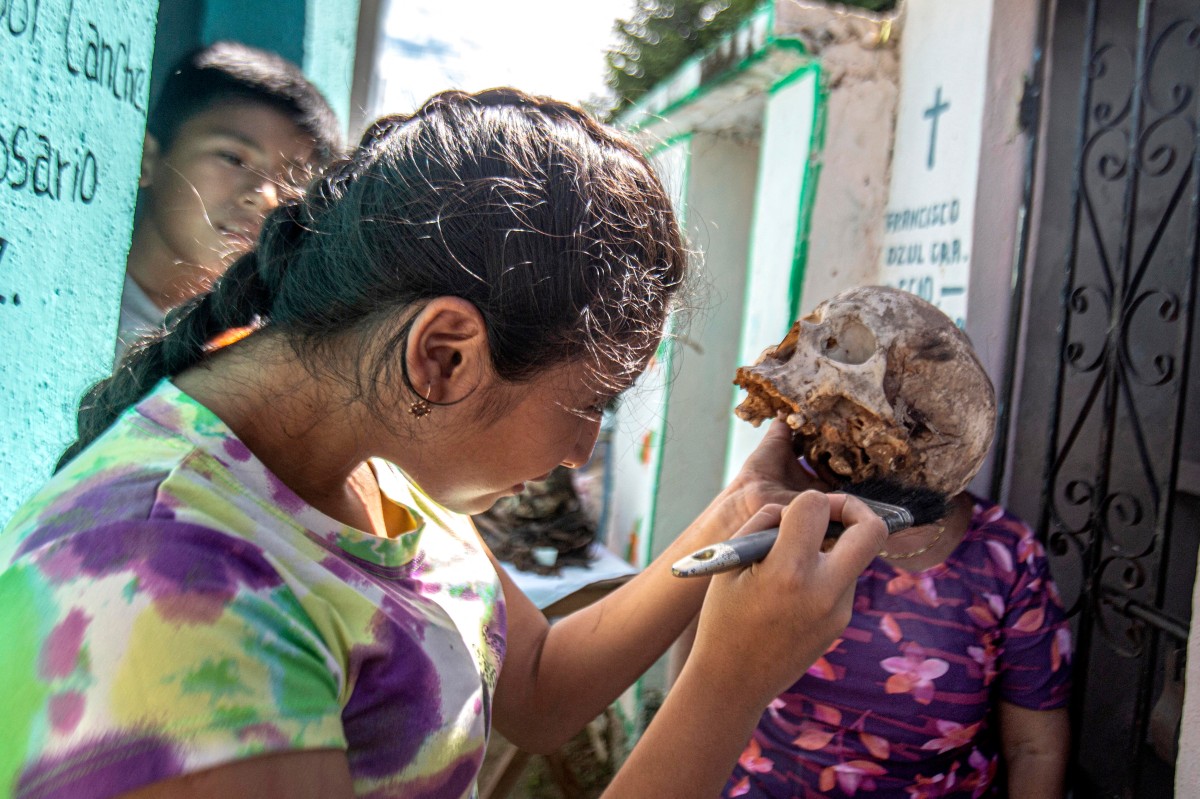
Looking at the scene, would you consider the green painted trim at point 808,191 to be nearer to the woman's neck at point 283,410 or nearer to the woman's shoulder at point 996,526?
the woman's shoulder at point 996,526

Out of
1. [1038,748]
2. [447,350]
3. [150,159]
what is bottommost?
[1038,748]

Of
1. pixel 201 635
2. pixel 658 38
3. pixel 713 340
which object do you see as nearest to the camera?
pixel 201 635

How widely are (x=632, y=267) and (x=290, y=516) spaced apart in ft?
1.93

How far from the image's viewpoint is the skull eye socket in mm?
1826

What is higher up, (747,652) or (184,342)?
(184,342)

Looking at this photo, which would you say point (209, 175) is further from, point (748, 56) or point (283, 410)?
point (748, 56)

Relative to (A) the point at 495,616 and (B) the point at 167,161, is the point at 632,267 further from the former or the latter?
(B) the point at 167,161

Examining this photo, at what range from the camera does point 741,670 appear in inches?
49.6

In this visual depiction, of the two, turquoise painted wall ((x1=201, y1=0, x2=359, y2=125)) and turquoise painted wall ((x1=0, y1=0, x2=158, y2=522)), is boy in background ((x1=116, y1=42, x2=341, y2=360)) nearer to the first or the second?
turquoise painted wall ((x1=201, y1=0, x2=359, y2=125))

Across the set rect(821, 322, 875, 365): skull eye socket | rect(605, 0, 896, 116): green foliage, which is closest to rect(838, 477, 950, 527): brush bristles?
rect(821, 322, 875, 365): skull eye socket

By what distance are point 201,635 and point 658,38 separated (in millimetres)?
12767

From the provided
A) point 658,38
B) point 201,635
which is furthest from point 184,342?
point 658,38

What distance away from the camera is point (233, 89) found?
2.66 metres

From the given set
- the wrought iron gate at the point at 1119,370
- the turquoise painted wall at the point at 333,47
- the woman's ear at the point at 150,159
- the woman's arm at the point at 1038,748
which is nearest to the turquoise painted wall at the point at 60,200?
the woman's ear at the point at 150,159
